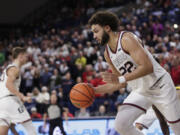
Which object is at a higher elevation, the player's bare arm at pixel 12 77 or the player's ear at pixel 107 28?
the player's ear at pixel 107 28

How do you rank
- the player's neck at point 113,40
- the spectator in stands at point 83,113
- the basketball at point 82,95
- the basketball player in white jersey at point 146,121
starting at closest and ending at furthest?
the player's neck at point 113,40 < the basketball at point 82,95 < the basketball player in white jersey at point 146,121 < the spectator in stands at point 83,113

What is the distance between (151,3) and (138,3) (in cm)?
172

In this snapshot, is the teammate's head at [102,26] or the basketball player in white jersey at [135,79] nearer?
the basketball player in white jersey at [135,79]

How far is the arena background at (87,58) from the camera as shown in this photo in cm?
819

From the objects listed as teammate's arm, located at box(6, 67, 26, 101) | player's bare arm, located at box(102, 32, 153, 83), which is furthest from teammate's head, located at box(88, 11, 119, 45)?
teammate's arm, located at box(6, 67, 26, 101)

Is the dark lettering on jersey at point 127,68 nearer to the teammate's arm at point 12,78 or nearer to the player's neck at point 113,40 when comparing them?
the player's neck at point 113,40

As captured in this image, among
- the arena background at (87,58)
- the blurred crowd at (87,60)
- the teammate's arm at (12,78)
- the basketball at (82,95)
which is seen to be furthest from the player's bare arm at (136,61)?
the blurred crowd at (87,60)

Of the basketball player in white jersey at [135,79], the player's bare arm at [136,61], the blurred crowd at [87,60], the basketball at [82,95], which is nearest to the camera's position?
the player's bare arm at [136,61]

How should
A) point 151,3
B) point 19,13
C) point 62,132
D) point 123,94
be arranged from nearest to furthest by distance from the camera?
point 62,132, point 123,94, point 151,3, point 19,13

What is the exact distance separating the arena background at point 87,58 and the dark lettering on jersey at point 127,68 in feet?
5.70

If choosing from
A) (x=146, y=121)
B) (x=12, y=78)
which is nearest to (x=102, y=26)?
(x=146, y=121)

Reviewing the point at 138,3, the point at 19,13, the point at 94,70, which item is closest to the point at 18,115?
the point at 94,70

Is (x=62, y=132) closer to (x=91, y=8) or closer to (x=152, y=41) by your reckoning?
(x=152, y=41)

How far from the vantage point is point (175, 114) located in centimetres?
369
